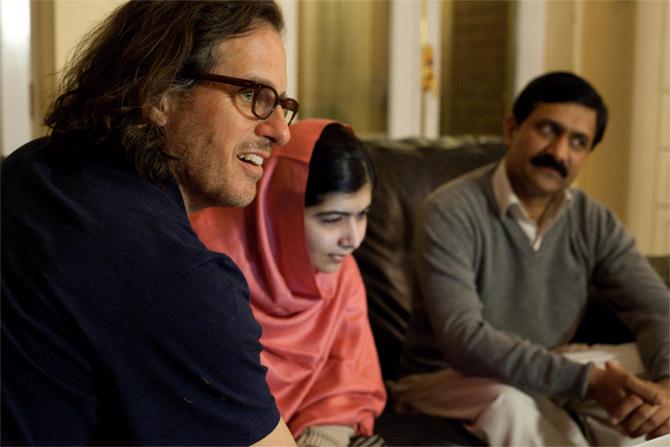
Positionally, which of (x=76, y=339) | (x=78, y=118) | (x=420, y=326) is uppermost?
(x=78, y=118)

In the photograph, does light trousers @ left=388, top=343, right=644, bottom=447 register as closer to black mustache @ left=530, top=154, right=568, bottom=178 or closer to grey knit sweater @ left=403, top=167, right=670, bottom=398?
grey knit sweater @ left=403, top=167, right=670, bottom=398

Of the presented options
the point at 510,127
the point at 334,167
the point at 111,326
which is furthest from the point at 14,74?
the point at 111,326

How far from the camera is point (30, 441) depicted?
3.28 ft

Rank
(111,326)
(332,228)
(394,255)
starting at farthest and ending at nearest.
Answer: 1. (394,255)
2. (332,228)
3. (111,326)

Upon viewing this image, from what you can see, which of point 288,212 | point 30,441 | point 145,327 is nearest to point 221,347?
point 145,327

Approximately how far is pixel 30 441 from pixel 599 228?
1.72 m

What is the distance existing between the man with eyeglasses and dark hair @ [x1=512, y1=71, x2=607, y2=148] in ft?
3.97

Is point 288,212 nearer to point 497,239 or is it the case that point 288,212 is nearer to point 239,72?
point 239,72

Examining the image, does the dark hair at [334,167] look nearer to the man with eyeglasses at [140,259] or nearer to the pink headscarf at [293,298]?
the pink headscarf at [293,298]

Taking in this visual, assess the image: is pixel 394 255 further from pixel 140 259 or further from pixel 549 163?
pixel 140 259

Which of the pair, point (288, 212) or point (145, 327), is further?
point (288, 212)

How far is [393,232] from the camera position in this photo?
236 cm

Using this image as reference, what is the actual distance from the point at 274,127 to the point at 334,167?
0.49 meters

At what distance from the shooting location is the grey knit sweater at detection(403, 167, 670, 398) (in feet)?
6.42
